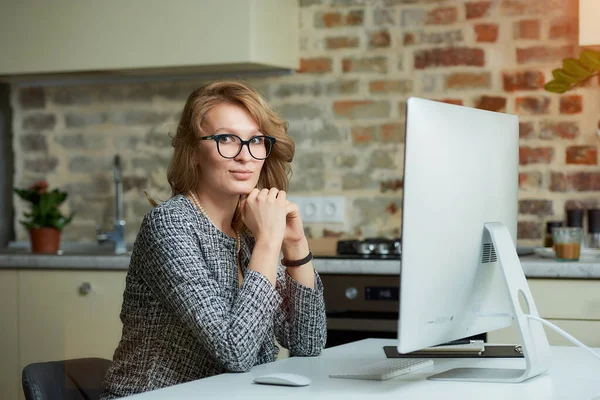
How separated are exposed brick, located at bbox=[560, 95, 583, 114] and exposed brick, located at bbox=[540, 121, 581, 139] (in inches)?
1.7

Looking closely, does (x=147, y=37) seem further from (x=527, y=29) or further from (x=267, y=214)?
(x=267, y=214)

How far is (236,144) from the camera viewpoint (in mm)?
1987

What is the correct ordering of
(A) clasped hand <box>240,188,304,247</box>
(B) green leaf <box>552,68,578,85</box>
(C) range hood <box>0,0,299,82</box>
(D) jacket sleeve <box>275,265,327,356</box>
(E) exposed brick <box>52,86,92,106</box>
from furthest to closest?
(E) exposed brick <box>52,86,92,106</box> → (C) range hood <box>0,0,299,82</box> → (B) green leaf <box>552,68,578,85</box> → (D) jacket sleeve <box>275,265,327,356</box> → (A) clasped hand <box>240,188,304,247</box>

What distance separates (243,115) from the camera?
2.02m

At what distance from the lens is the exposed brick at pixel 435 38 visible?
3592 mm

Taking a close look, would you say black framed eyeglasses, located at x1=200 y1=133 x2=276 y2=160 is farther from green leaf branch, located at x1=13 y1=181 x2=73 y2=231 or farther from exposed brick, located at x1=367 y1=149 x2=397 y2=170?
green leaf branch, located at x1=13 y1=181 x2=73 y2=231

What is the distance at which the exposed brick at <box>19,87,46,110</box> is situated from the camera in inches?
160

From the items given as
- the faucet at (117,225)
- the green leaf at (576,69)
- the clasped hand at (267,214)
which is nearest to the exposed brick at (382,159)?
the green leaf at (576,69)

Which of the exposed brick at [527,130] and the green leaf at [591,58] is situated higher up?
the green leaf at [591,58]

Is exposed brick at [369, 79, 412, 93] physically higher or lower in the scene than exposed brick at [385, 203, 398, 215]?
higher

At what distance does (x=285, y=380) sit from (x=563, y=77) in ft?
7.01

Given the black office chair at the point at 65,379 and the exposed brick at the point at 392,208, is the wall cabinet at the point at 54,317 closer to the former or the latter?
the exposed brick at the point at 392,208

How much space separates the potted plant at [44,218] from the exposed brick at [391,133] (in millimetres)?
1344

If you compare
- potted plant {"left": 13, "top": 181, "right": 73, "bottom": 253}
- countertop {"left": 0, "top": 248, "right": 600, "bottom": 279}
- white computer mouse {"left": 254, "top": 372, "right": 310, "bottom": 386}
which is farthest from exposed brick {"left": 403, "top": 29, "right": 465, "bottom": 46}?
white computer mouse {"left": 254, "top": 372, "right": 310, "bottom": 386}
